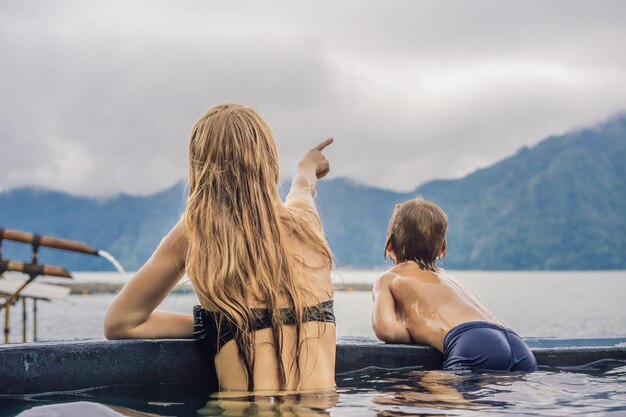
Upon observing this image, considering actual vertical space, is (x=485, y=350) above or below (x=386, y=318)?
below

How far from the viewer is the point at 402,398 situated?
3535mm

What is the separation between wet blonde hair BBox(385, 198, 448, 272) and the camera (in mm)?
5027

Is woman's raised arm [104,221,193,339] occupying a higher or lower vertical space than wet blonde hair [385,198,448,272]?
lower

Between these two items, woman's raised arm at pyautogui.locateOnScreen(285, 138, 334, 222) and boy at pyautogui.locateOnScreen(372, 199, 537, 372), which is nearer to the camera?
woman's raised arm at pyautogui.locateOnScreen(285, 138, 334, 222)

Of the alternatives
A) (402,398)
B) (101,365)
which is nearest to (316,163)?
(402,398)

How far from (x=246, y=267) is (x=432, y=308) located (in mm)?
1960

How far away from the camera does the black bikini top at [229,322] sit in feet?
10.5

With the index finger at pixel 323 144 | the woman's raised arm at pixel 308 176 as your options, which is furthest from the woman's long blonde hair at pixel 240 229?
the index finger at pixel 323 144

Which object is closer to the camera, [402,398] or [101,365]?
[402,398]

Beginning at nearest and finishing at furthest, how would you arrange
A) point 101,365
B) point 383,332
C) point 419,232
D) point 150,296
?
point 150,296 → point 101,365 → point 383,332 → point 419,232

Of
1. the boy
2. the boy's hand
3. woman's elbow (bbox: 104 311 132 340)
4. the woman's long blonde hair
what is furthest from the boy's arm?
woman's elbow (bbox: 104 311 132 340)

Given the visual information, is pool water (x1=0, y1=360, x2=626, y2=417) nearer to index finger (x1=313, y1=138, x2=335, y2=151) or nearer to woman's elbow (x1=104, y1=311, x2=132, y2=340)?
woman's elbow (x1=104, y1=311, x2=132, y2=340)

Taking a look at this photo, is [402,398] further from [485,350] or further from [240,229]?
[240,229]

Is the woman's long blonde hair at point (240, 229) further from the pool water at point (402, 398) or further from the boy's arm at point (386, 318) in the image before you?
the boy's arm at point (386, 318)
